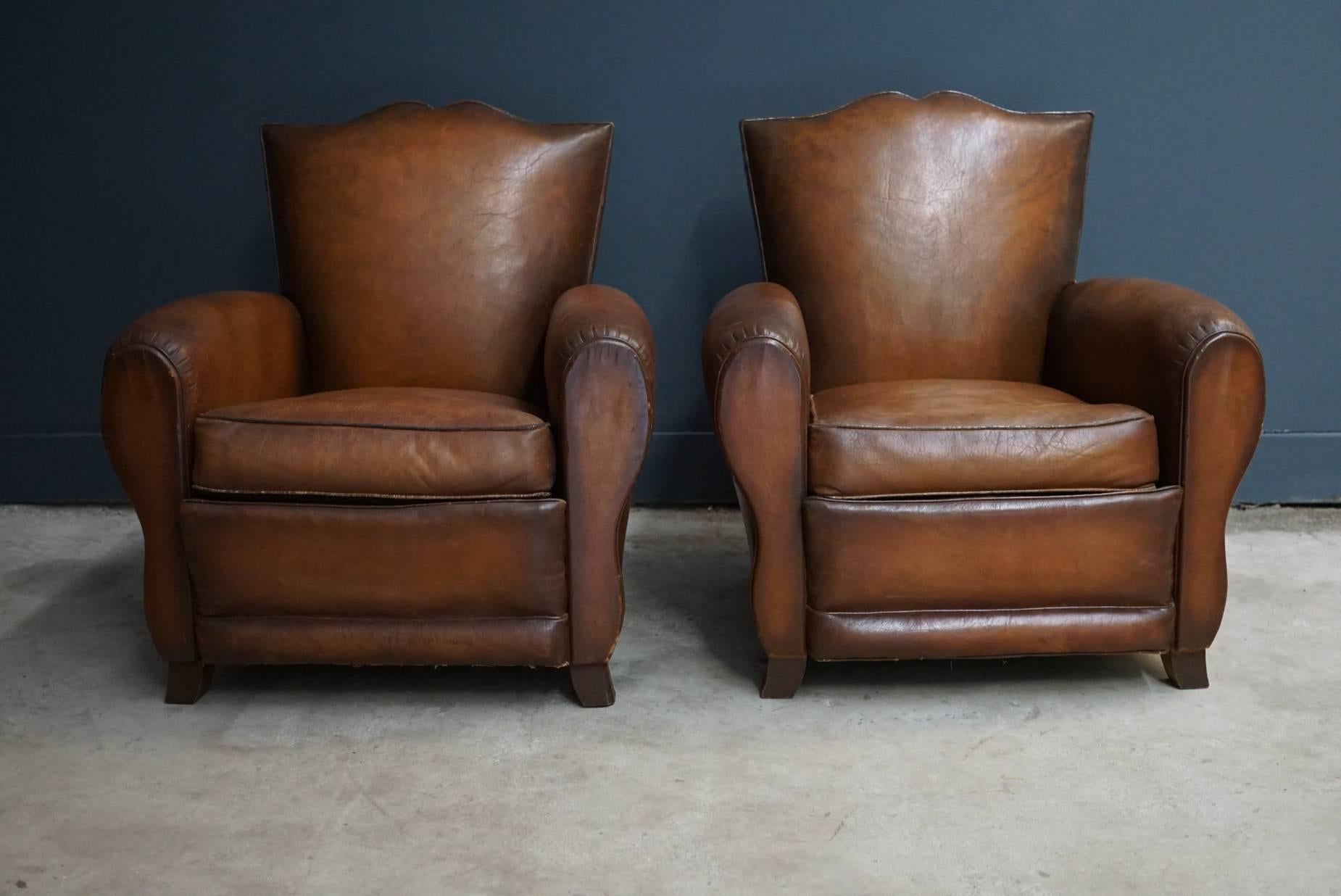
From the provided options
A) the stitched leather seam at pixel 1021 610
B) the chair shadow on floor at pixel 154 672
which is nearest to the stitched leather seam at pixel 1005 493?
the stitched leather seam at pixel 1021 610

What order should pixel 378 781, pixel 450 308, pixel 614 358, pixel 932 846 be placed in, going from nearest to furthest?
pixel 932 846, pixel 378 781, pixel 614 358, pixel 450 308

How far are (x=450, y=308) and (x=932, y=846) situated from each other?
4.96 ft

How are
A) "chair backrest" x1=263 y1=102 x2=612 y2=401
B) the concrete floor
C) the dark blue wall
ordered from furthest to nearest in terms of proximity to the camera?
the dark blue wall → "chair backrest" x1=263 y1=102 x2=612 y2=401 → the concrete floor

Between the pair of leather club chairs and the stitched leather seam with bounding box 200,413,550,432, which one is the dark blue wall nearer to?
the pair of leather club chairs

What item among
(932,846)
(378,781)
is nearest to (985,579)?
(932,846)

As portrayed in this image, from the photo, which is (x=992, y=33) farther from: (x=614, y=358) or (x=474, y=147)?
(x=614, y=358)

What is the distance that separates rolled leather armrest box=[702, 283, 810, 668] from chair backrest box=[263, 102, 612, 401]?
59cm

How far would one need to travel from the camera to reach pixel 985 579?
7.36 feet

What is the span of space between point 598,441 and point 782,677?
54 cm

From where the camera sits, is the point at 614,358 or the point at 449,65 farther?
the point at 449,65

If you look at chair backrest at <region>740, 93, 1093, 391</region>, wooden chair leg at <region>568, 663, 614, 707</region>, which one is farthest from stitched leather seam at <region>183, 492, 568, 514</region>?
chair backrest at <region>740, 93, 1093, 391</region>

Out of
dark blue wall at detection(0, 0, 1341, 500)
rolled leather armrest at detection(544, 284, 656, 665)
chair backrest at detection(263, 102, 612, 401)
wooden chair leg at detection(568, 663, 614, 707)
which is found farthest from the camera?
dark blue wall at detection(0, 0, 1341, 500)

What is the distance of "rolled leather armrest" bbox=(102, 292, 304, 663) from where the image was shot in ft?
7.27

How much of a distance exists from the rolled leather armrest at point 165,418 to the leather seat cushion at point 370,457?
48 mm
